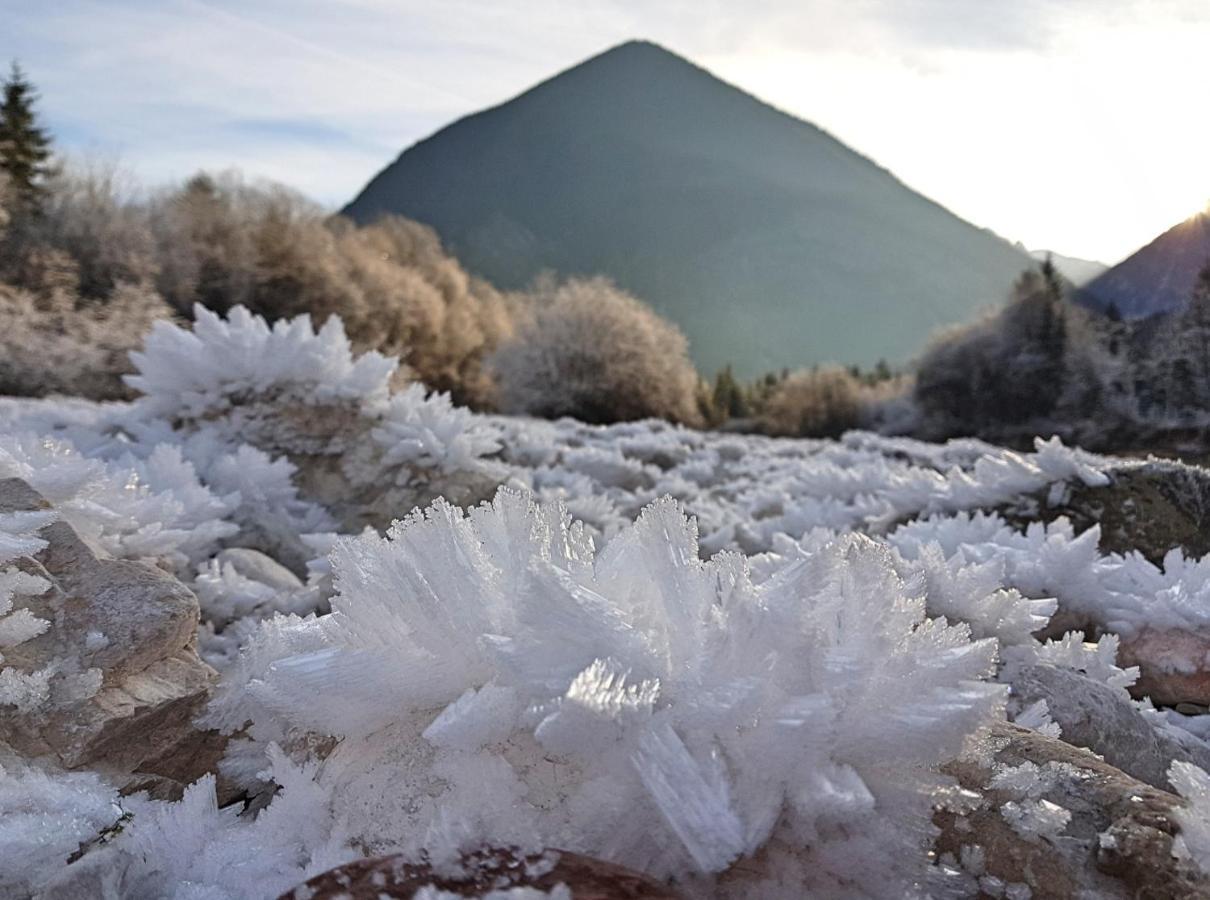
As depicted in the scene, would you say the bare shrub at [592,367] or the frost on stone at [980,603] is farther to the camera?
the bare shrub at [592,367]

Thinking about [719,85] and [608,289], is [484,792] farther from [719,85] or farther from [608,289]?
[719,85]

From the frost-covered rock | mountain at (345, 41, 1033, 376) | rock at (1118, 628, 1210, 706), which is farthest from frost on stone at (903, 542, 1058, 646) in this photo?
mountain at (345, 41, 1033, 376)

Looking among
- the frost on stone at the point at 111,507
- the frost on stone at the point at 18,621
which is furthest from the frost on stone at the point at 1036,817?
the frost on stone at the point at 111,507

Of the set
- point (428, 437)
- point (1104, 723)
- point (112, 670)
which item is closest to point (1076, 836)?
point (1104, 723)

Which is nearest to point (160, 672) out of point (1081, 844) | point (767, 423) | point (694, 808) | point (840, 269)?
point (694, 808)

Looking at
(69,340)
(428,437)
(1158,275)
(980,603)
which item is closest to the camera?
(980,603)

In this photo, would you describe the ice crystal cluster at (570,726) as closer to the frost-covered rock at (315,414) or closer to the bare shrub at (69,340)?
the frost-covered rock at (315,414)

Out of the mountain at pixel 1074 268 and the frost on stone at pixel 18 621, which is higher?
the mountain at pixel 1074 268

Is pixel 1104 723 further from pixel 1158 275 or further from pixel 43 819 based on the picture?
A: pixel 1158 275
